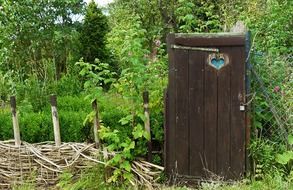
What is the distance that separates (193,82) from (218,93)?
31 cm

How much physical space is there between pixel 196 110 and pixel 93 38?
311 inches

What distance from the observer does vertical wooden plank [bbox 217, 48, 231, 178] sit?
16.4ft

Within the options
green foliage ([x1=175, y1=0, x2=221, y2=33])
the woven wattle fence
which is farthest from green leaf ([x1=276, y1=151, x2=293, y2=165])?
the woven wattle fence

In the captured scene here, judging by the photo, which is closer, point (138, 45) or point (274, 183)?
point (274, 183)

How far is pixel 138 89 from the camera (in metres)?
5.49

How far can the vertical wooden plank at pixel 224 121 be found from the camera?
4992 millimetres

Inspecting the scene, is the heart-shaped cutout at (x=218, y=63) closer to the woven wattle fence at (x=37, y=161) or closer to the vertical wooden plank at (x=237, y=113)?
the vertical wooden plank at (x=237, y=113)

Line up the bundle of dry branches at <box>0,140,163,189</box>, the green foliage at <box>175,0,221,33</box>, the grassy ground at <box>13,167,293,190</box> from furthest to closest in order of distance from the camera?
the green foliage at <box>175,0,221,33</box>
the bundle of dry branches at <box>0,140,163,189</box>
the grassy ground at <box>13,167,293,190</box>

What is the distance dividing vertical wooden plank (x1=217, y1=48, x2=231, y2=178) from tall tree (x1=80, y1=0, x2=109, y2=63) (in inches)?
305

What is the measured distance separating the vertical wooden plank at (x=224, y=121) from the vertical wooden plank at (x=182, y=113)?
1.22 feet

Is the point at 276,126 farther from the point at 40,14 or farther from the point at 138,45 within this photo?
the point at 40,14

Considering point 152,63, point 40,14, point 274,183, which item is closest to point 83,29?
point 40,14

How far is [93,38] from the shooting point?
1252 centimetres

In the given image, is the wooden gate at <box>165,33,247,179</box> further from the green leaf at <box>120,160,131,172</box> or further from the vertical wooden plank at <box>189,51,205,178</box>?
the green leaf at <box>120,160,131,172</box>
